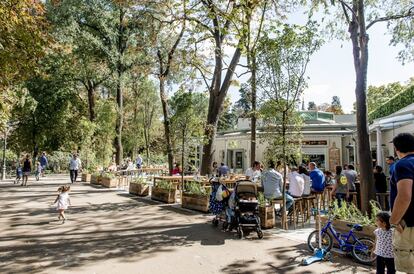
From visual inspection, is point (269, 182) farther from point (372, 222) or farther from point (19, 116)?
point (19, 116)

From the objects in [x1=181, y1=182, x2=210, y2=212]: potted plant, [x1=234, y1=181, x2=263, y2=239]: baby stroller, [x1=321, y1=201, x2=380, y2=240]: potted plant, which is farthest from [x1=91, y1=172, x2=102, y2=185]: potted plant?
[x1=321, y1=201, x2=380, y2=240]: potted plant

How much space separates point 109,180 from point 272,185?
12261 mm

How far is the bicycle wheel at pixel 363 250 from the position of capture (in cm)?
587

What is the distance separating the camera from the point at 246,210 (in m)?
8.02

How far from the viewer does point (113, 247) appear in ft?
22.9

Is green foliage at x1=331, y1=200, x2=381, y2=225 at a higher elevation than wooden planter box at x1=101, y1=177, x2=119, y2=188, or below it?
below

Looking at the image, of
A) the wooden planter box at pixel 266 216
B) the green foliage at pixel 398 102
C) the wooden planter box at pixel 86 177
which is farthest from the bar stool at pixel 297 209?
the wooden planter box at pixel 86 177

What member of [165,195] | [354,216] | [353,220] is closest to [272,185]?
[354,216]

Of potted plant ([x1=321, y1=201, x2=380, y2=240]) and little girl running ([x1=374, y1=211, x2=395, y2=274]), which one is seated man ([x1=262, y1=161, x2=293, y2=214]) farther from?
little girl running ([x1=374, y1=211, x2=395, y2=274])

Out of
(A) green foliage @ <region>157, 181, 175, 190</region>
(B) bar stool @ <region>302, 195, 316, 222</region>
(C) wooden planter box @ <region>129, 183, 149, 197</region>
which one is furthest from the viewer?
(C) wooden planter box @ <region>129, 183, 149, 197</region>

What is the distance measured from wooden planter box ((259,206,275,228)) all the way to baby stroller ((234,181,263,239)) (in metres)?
0.74

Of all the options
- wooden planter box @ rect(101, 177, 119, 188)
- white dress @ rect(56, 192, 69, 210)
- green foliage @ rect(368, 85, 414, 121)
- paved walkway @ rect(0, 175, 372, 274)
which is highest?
green foliage @ rect(368, 85, 414, 121)

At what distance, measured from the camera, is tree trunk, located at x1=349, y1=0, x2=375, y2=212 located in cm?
812

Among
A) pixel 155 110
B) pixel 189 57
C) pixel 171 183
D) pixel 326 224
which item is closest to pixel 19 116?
pixel 155 110
